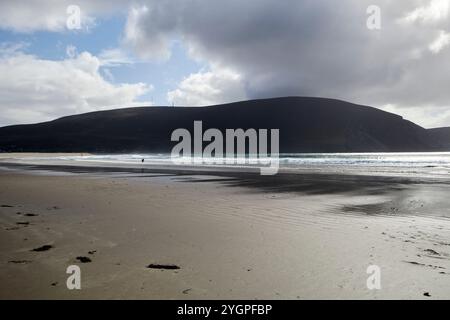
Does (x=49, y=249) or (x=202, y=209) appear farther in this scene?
(x=202, y=209)

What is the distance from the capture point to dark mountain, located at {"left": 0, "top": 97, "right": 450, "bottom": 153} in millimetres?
145000

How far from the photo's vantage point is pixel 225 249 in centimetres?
586

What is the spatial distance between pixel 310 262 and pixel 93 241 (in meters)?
3.78

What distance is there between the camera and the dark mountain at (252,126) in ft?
476

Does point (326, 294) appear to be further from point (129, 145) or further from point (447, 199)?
point (129, 145)

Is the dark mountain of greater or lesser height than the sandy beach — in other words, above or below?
above

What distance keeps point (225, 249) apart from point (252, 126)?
16185cm

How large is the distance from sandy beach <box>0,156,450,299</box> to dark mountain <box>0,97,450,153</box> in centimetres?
13065

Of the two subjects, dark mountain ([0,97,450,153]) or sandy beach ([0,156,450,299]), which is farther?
dark mountain ([0,97,450,153])

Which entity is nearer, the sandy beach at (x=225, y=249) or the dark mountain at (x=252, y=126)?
the sandy beach at (x=225, y=249)

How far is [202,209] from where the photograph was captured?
32.3 feet

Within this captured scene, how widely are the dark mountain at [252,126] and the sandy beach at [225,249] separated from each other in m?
131

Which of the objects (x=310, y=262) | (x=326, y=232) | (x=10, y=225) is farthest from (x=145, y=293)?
(x=10, y=225)

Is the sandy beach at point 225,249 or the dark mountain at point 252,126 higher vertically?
the dark mountain at point 252,126
